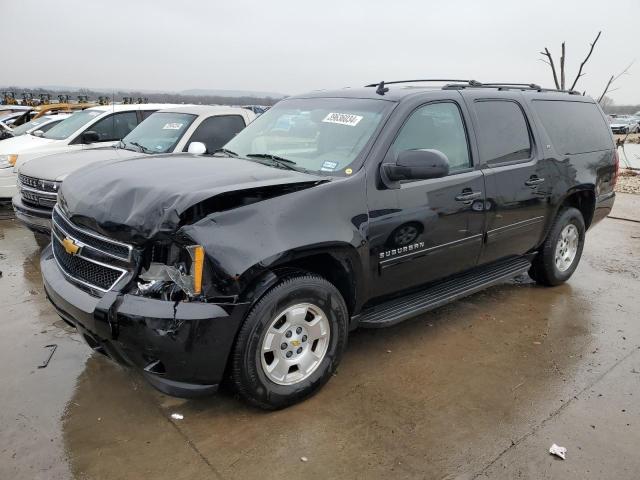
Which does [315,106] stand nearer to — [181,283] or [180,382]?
[181,283]

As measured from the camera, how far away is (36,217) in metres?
5.70

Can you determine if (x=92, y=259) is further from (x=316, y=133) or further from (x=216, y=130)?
(x=216, y=130)

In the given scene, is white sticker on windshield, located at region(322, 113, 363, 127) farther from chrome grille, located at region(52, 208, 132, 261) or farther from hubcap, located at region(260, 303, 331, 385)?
chrome grille, located at region(52, 208, 132, 261)

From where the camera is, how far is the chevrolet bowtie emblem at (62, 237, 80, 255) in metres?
2.97

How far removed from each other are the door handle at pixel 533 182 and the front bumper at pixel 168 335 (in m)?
2.92

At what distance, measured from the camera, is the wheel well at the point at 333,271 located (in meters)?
3.05

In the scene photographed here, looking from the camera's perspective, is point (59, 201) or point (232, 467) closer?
point (232, 467)

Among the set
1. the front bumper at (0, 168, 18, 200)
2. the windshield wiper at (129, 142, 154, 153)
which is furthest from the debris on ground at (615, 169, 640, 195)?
the front bumper at (0, 168, 18, 200)

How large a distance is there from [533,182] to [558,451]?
245 cm

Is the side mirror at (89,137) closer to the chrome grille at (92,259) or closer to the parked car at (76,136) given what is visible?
the parked car at (76,136)

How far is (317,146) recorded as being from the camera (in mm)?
3598

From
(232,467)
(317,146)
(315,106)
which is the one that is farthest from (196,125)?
(232,467)

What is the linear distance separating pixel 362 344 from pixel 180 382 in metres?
1.66

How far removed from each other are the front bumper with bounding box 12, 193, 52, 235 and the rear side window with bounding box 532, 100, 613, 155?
5.19 metres
